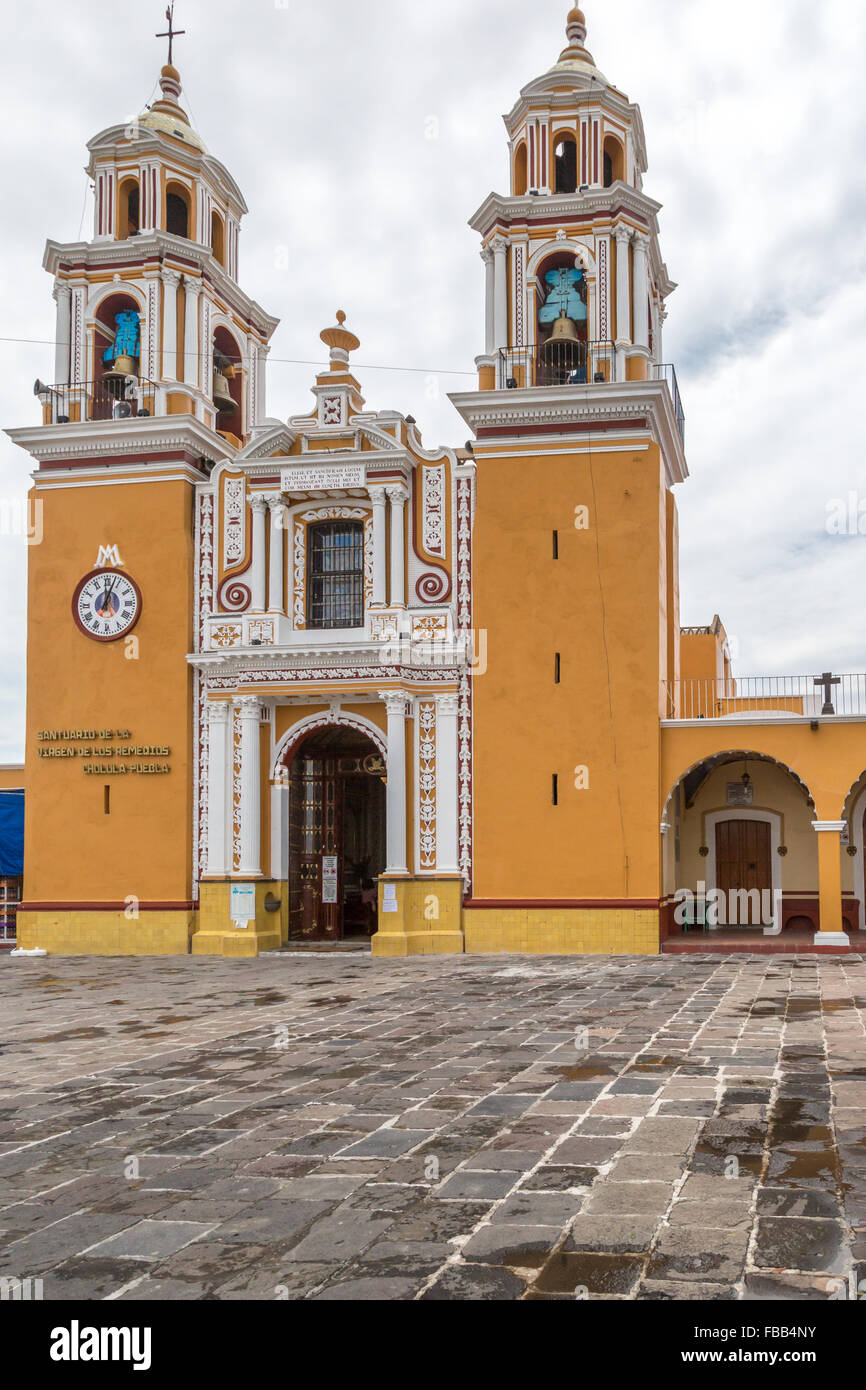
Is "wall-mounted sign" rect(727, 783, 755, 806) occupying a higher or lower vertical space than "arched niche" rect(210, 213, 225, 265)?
lower

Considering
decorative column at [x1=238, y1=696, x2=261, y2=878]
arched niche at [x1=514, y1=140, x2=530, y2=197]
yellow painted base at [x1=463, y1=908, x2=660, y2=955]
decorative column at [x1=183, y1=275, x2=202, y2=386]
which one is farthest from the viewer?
decorative column at [x1=183, y1=275, x2=202, y2=386]

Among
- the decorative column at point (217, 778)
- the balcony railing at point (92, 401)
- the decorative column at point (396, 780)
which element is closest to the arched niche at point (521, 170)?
the balcony railing at point (92, 401)

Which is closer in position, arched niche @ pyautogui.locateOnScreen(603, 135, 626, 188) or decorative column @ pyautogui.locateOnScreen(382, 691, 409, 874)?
decorative column @ pyautogui.locateOnScreen(382, 691, 409, 874)

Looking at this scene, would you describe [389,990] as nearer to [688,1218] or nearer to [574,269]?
[688,1218]

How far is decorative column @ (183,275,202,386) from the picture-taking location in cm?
2055

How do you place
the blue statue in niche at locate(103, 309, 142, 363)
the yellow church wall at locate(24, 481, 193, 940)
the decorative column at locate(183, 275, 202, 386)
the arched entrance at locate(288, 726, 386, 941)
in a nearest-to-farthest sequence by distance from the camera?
the yellow church wall at locate(24, 481, 193, 940) → the arched entrance at locate(288, 726, 386, 941) → the decorative column at locate(183, 275, 202, 386) → the blue statue in niche at locate(103, 309, 142, 363)

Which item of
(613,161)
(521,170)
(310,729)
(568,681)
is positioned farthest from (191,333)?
(568,681)

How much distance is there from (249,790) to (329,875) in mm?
2164

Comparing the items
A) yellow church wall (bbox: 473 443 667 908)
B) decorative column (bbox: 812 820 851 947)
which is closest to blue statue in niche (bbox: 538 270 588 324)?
yellow church wall (bbox: 473 443 667 908)

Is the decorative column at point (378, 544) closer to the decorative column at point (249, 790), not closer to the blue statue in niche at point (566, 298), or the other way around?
the decorative column at point (249, 790)

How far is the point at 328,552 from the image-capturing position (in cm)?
1984

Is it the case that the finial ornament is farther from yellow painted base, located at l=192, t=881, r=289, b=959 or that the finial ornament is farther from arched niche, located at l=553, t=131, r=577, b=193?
yellow painted base, located at l=192, t=881, r=289, b=959

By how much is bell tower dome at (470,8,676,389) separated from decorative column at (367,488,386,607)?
2423mm

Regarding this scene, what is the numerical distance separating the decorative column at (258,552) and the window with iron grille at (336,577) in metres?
0.75
